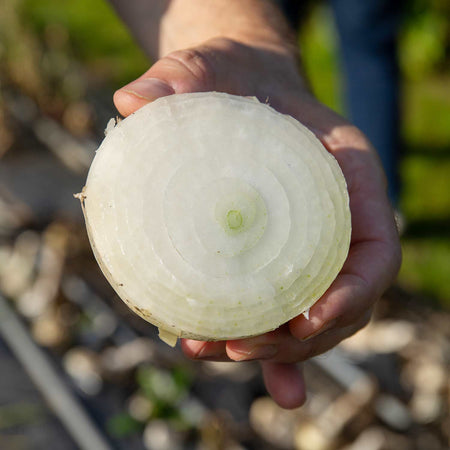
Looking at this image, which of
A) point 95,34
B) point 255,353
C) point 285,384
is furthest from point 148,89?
point 95,34

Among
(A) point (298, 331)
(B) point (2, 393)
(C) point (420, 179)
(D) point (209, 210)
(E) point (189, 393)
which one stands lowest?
(C) point (420, 179)

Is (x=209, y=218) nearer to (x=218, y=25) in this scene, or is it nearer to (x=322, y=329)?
(x=322, y=329)

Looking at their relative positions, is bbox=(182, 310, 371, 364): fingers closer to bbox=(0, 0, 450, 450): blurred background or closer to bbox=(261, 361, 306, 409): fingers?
bbox=(261, 361, 306, 409): fingers

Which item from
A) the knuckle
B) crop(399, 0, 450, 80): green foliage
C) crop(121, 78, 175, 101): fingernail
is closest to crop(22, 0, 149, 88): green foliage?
crop(399, 0, 450, 80): green foliage

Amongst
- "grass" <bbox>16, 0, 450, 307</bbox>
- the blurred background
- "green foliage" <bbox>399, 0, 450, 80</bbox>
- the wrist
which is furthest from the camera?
"green foliage" <bbox>399, 0, 450, 80</bbox>

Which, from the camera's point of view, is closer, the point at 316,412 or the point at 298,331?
the point at 298,331

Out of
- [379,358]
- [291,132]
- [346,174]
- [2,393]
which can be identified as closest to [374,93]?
[379,358]

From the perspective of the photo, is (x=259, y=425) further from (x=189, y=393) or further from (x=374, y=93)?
(x=374, y=93)
